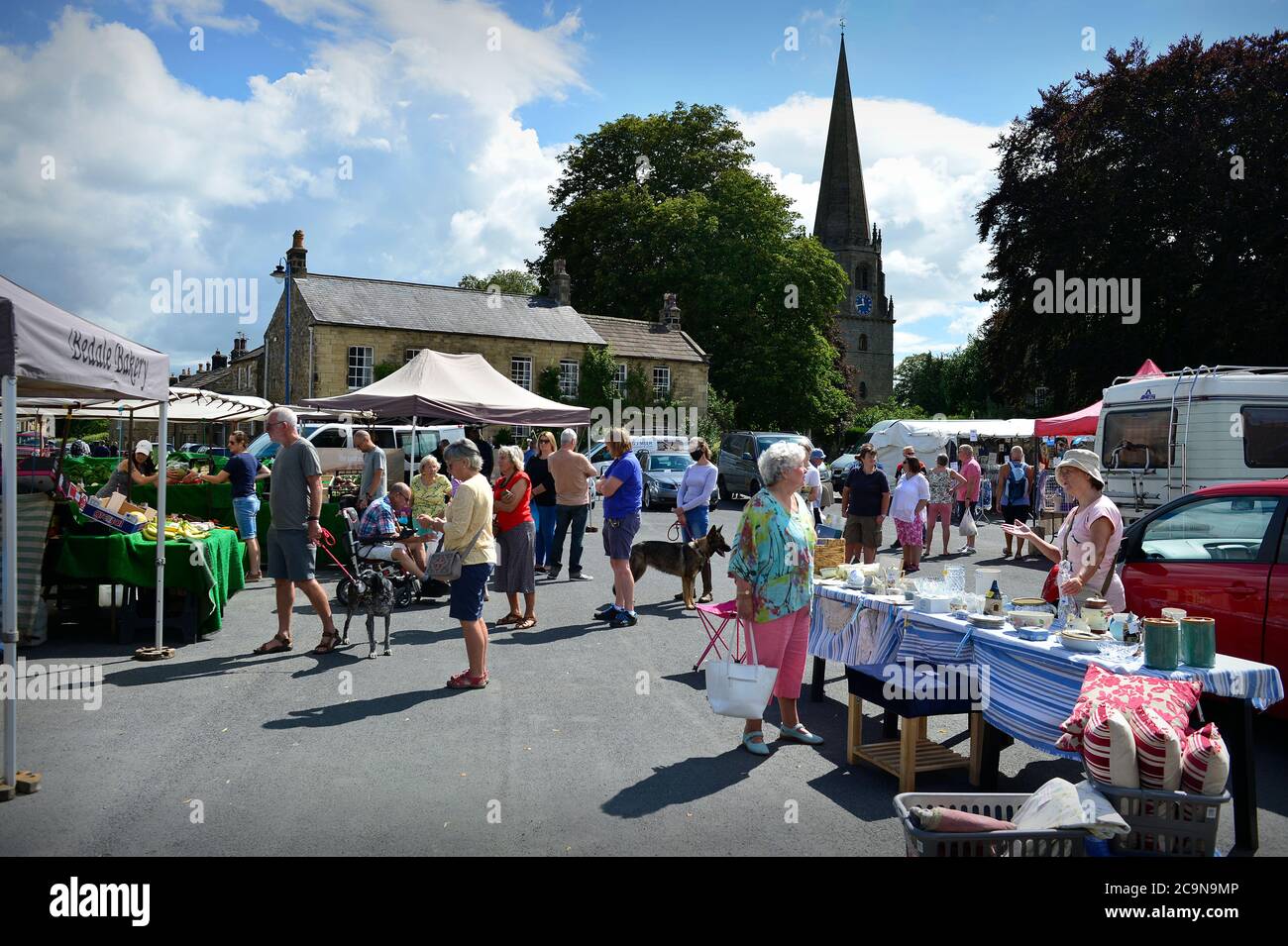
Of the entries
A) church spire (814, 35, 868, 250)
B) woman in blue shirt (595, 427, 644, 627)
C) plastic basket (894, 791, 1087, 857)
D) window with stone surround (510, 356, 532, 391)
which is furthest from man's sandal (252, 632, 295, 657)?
church spire (814, 35, 868, 250)

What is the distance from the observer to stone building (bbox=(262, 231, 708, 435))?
32094 mm

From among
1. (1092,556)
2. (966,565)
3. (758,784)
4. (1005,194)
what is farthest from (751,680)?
(1005,194)

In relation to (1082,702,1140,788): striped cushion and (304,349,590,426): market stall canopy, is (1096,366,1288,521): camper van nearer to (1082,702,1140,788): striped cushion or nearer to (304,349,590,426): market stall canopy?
(304,349,590,426): market stall canopy

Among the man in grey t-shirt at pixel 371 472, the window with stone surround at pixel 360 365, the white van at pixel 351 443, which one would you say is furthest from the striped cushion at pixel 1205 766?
the window with stone surround at pixel 360 365

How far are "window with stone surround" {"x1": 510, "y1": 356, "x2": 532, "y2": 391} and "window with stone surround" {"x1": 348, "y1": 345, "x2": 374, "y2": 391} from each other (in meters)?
5.75

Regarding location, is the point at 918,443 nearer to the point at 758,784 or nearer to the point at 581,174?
the point at 758,784

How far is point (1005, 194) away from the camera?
2947 cm

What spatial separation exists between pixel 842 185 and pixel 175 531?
74364mm

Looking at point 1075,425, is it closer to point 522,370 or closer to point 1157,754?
point 1157,754

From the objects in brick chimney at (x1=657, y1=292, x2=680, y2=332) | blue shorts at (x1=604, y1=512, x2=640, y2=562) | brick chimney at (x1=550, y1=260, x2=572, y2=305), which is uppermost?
brick chimney at (x1=550, y1=260, x2=572, y2=305)

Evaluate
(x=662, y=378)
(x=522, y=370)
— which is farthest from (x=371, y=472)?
(x=662, y=378)

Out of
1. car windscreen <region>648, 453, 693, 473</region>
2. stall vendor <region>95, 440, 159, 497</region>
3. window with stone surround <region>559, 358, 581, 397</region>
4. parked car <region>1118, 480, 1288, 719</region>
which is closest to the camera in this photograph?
parked car <region>1118, 480, 1288, 719</region>

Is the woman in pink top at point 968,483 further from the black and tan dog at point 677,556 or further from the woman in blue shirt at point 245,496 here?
the woman in blue shirt at point 245,496

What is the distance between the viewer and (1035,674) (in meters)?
4.59
